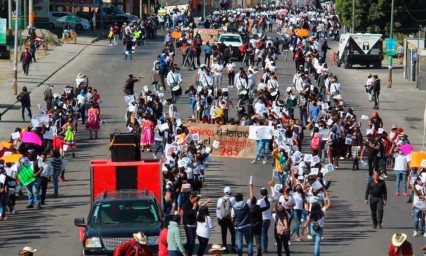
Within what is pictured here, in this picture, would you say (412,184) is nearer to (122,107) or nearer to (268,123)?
(268,123)

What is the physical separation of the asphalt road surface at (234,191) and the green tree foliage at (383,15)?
23.3 m

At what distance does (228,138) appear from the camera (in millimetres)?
40688

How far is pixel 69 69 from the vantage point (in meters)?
65.4

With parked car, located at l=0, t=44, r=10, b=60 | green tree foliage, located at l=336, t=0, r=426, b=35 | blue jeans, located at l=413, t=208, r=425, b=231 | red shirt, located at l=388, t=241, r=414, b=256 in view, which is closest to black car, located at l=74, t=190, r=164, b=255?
red shirt, located at l=388, t=241, r=414, b=256

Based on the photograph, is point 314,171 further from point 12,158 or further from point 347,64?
point 347,64

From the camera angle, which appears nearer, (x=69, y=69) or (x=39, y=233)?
(x=39, y=233)

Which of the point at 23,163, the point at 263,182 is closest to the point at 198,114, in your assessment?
the point at 263,182

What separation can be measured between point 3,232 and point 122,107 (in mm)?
22478

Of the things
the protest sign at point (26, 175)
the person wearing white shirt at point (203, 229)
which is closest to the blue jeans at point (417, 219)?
the person wearing white shirt at point (203, 229)

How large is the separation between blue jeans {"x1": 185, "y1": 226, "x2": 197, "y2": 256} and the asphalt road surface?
180cm

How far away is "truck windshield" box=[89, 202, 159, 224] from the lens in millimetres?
23766

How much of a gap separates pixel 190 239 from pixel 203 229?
0.34 metres

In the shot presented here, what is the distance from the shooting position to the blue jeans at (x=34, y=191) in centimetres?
3180

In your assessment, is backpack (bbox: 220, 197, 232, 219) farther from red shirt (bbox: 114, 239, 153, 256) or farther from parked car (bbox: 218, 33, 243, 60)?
parked car (bbox: 218, 33, 243, 60)
